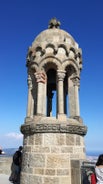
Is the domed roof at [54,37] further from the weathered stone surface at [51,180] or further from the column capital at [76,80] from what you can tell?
the weathered stone surface at [51,180]

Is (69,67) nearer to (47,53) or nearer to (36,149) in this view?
(47,53)

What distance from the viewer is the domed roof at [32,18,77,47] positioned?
8188mm

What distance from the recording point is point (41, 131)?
701cm

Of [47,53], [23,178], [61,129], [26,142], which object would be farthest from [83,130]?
[47,53]

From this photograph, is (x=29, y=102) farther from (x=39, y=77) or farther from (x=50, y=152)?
(x=50, y=152)

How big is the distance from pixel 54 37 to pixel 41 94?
2.11 meters

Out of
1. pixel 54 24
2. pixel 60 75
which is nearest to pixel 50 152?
pixel 60 75

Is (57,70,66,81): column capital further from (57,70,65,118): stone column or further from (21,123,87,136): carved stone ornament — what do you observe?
(21,123,87,136): carved stone ornament

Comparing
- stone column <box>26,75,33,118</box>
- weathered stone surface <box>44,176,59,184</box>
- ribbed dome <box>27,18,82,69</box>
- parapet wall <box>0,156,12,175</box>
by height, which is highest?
ribbed dome <box>27,18,82,69</box>

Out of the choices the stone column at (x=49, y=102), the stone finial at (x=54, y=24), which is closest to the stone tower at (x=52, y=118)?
the stone finial at (x=54, y=24)

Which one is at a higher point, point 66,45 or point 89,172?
point 66,45

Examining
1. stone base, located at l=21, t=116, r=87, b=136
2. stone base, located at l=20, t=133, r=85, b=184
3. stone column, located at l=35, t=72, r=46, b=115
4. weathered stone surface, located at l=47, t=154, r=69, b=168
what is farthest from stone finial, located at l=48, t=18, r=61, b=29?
weathered stone surface, located at l=47, t=154, r=69, b=168

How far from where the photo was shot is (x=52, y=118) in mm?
7289

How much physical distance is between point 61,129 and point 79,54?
310cm
